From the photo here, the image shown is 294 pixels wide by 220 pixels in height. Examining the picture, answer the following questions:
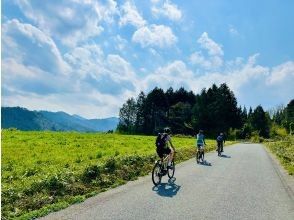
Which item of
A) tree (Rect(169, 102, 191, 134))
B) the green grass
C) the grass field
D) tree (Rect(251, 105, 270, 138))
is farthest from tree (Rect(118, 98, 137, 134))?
the grass field

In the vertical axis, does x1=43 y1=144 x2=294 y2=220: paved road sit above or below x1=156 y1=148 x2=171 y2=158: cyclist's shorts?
below

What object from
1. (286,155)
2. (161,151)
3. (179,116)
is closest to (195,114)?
(179,116)

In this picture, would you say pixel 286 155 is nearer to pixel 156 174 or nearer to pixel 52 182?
pixel 156 174

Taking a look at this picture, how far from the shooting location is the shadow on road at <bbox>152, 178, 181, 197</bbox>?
14046 millimetres

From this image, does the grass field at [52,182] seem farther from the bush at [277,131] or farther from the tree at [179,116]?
the tree at [179,116]

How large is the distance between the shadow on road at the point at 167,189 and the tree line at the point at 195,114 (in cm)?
10312

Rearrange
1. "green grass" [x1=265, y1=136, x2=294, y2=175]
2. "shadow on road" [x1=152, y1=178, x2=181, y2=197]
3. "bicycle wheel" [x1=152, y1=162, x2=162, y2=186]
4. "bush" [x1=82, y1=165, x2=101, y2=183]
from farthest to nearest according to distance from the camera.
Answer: "green grass" [x1=265, y1=136, x2=294, y2=175] → "bicycle wheel" [x1=152, y1=162, x2=162, y2=186] → "bush" [x1=82, y1=165, x2=101, y2=183] → "shadow on road" [x1=152, y1=178, x2=181, y2=197]

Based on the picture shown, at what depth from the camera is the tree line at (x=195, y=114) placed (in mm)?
122062

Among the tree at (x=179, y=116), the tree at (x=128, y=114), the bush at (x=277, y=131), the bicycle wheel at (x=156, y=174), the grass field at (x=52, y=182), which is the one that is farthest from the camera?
the tree at (x=128, y=114)

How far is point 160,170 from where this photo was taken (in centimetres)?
1688

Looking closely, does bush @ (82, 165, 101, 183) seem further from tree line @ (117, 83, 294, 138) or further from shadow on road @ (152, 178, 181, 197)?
tree line @ (117, 83, 294, 138)

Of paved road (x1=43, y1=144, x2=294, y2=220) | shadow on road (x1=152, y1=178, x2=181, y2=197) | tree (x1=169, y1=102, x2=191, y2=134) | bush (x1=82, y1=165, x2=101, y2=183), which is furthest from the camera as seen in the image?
tree (x1=169, y1=102, x2=191, y2=134)

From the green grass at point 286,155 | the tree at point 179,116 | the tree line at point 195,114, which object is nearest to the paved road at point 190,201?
the green grass at point 286,155

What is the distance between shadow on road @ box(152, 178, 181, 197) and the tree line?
338ft
